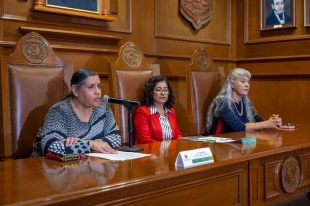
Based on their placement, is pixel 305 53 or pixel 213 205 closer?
pixel 213 205

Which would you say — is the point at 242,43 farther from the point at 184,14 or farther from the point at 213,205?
the point at 213,205

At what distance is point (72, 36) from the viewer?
3082 millimetres

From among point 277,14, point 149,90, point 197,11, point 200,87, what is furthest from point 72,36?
point 277,14

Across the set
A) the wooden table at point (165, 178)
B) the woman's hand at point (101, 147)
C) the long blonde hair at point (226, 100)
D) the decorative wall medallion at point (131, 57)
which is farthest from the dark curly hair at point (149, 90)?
the woman's hand at point (101, 147)

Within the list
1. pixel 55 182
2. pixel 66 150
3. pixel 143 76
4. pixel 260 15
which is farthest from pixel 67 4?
pixel 260 15

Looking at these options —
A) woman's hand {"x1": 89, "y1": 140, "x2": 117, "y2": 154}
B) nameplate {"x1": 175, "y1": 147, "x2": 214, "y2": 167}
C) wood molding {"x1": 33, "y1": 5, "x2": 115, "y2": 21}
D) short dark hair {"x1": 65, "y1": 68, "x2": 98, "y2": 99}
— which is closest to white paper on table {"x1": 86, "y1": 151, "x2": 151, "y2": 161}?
woman's hand {"x1": 89, "y1": 140, "x2": 117, "y2": 154}

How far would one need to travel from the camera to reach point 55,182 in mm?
1458

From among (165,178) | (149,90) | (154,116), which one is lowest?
(165,178)

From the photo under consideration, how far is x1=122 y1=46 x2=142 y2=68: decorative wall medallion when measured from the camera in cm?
315

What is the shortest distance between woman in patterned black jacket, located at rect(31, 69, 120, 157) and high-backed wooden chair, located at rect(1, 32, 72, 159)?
0.71 feet

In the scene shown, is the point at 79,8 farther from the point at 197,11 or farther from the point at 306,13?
the point at 306,13

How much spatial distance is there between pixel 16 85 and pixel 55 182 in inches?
47.5

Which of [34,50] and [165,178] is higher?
[34,50]

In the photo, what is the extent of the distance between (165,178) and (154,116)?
59.1 inches
